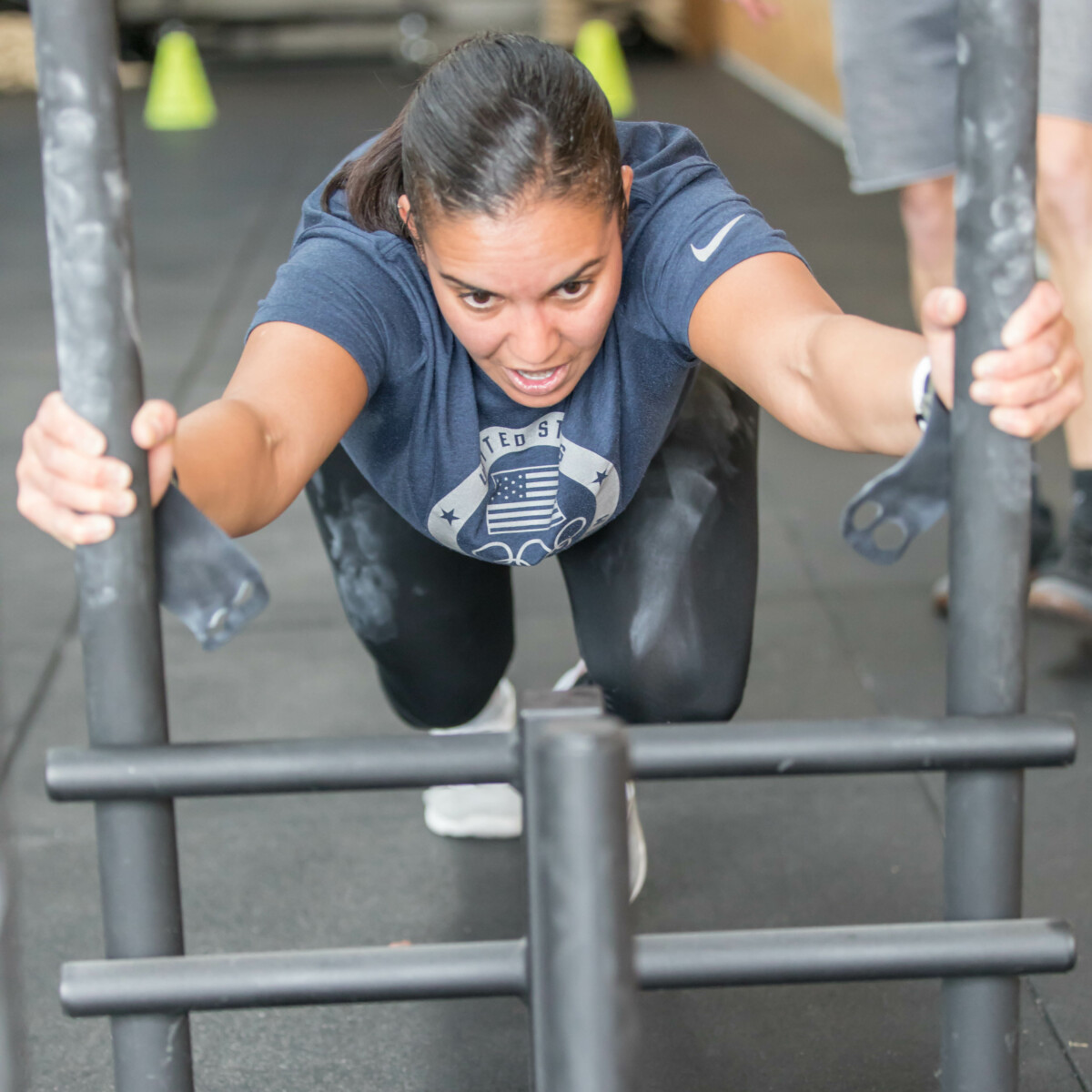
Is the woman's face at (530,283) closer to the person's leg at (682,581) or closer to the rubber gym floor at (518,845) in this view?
the person's leg at (682,581)

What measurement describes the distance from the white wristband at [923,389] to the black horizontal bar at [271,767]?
0.35 metres

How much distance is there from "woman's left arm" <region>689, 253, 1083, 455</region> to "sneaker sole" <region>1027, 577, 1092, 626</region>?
109cm

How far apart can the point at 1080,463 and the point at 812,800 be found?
645mm

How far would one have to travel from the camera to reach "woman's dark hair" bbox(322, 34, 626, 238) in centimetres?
102

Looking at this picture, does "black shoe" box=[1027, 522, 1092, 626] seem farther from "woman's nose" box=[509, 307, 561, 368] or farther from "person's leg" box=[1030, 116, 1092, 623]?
"woman's nose" box=[509, 307, 561, 368]

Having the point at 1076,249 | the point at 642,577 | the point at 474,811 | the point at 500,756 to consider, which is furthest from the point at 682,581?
the point at 1076,249

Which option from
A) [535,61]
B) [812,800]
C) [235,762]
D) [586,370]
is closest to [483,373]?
[586,370]

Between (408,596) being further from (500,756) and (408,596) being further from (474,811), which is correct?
(500,756)

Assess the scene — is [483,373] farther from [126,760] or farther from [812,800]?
[812,800]

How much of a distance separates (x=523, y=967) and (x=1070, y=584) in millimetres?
1511

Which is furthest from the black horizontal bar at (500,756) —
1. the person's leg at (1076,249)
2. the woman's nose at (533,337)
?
the person's leg at (1076,249)

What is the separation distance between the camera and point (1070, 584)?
2.06 meters

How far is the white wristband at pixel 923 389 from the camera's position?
89 cm

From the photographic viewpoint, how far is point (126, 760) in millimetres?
767
